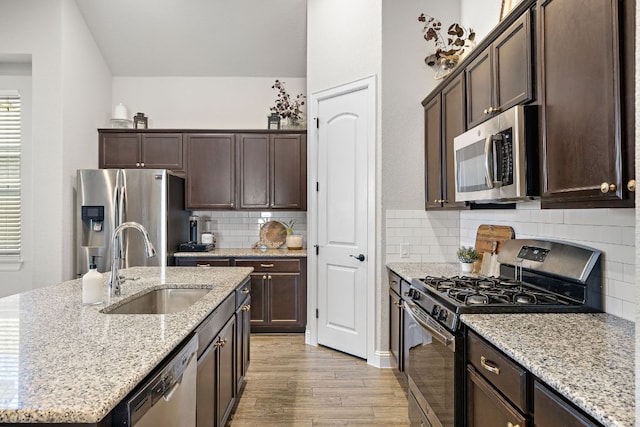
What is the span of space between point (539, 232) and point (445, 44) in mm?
2026

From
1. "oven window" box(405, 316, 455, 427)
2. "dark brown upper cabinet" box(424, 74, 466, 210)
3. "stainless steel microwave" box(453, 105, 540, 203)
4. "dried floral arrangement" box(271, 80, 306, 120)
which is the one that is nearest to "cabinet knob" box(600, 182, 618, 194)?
"stainless steel microwave" box(453, 105, 540, 203)

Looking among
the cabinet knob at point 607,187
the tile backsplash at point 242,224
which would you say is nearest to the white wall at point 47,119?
the tile backsplash at point 242,224

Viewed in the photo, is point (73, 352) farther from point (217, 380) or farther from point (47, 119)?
point (47, 119)

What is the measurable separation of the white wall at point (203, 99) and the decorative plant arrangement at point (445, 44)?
6.64 feet

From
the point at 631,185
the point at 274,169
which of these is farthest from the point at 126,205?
the point at 631,185

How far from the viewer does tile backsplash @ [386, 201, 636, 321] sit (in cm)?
172

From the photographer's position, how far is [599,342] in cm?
141

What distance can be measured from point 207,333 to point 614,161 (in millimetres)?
1725

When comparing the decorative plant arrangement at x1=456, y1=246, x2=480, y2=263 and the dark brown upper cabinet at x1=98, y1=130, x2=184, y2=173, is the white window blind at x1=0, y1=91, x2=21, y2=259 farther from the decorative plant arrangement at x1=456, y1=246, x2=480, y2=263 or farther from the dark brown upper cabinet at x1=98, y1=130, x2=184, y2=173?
the decorative plant arrangement at x1=456, y1=246, x2=480, y2=263

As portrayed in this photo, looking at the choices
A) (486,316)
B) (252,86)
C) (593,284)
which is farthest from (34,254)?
(593,284)

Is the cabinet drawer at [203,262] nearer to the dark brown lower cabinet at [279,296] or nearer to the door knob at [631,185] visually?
the dark brown lower cabinet at [279,296]

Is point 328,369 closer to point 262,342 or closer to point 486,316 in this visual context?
point 262,342

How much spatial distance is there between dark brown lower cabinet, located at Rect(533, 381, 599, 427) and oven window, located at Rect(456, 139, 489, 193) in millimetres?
1215

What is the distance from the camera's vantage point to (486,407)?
1.58 metres
